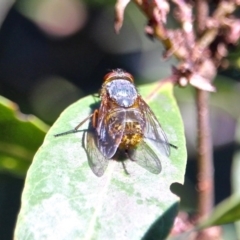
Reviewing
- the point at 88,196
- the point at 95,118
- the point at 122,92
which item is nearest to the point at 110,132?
the point at 95,118

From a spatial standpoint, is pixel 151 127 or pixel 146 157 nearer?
pixel 146 157

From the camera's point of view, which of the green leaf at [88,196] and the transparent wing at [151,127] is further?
the transparent wing at [151,127]

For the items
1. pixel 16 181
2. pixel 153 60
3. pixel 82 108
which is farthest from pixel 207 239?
pixel 153 60

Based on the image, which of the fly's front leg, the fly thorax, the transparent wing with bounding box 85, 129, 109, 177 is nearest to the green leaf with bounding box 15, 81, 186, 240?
the transparent wing with bounding box 85, 129, 109, 177

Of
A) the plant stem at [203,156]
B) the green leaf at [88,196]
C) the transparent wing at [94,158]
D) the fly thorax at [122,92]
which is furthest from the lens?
the fly thorax at [122,92]

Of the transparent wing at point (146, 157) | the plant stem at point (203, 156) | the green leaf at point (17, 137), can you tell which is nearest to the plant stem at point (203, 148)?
the plant stem at point (203, 156)

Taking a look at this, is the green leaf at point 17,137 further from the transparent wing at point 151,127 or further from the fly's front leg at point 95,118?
the transparent wing at point 151,127

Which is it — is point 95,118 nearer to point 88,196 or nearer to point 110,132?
point 110,132
